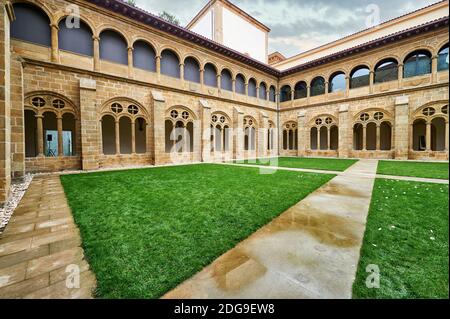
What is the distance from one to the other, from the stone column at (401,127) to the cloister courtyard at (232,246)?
1174 cm

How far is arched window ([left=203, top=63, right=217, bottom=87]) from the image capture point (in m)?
14.7

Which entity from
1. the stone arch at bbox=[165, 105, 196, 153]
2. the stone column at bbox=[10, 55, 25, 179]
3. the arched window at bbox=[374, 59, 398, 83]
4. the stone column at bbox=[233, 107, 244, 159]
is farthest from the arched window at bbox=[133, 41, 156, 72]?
the arched window at bbox=[374, 59, 398, 83]

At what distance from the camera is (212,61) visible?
48.1 feet

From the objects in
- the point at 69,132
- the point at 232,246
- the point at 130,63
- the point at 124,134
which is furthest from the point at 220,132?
the point at 232,246

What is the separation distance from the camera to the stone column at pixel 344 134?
628 inches

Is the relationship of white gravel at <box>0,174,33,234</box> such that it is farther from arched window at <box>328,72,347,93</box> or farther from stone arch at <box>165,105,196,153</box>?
arched window at <box>328,72,347,93</box>

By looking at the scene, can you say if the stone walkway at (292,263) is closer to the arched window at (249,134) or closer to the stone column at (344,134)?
the arched window at (249,134)

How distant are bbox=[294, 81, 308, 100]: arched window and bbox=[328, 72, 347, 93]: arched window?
2.19 meters

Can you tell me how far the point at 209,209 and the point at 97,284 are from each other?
7.04ft

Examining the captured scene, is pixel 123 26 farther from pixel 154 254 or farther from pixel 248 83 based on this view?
pixel 154 254

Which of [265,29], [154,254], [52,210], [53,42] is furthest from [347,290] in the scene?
[265,29]

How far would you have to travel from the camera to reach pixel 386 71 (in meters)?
14.8

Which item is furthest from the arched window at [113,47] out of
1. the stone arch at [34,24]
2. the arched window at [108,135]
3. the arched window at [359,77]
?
the arched window at [359,77]

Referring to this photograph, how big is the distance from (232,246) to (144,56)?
12820mm
